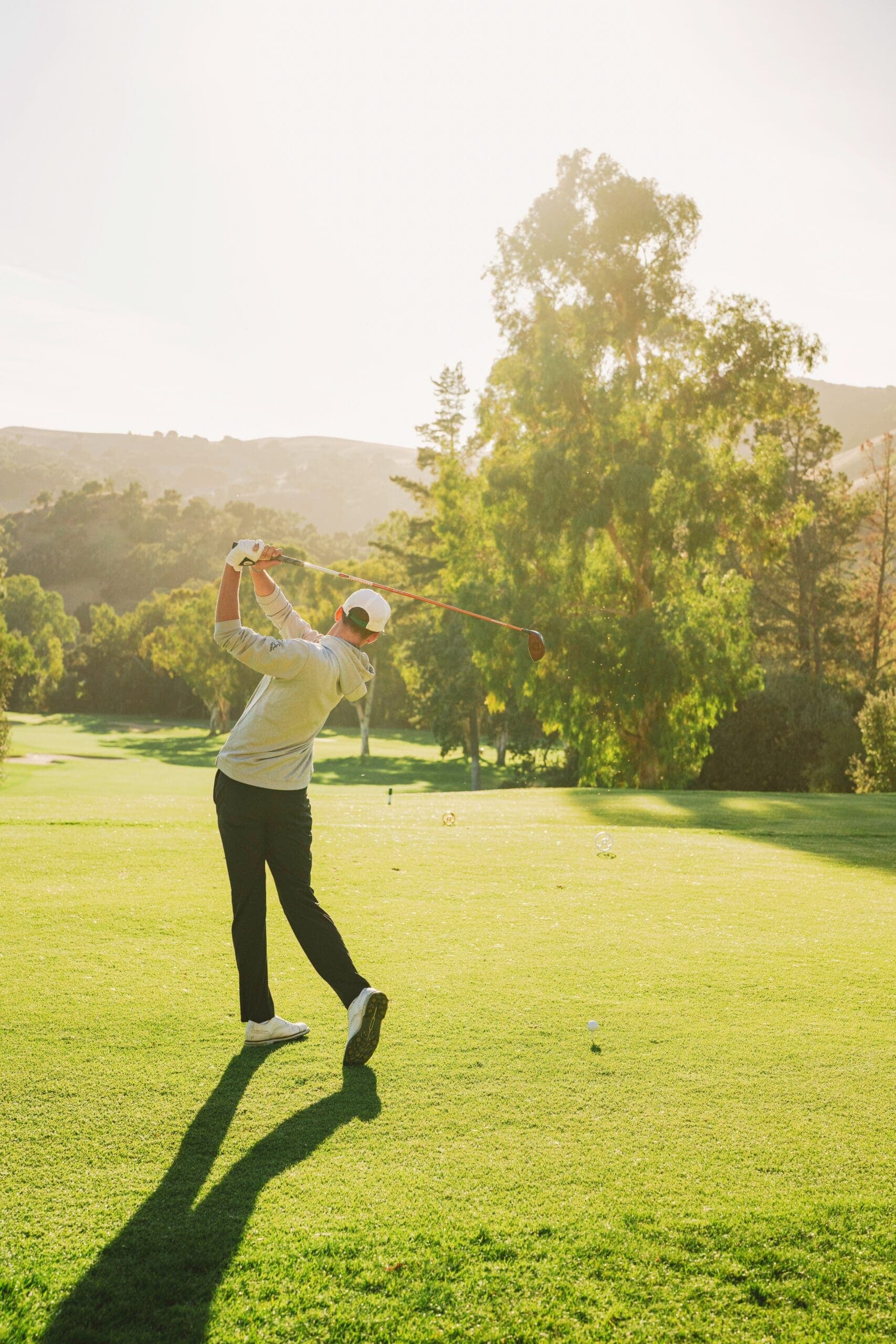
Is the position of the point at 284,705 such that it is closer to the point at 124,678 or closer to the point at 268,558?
the point at 268,558

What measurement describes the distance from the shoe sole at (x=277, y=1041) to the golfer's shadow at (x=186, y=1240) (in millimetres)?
602

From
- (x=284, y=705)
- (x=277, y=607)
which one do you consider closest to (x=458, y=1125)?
(x=284, y=705)

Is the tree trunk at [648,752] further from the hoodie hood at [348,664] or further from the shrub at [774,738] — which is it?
the hoodie hood at [348,664]

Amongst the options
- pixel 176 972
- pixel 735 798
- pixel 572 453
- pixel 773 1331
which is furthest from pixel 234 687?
pixel 773 1331

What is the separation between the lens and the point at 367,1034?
446 cm

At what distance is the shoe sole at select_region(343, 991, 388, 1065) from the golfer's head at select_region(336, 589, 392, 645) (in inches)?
71.6

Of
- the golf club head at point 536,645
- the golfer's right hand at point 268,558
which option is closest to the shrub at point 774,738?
the golf club head at point 536,645

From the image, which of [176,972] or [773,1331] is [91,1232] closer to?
[773,1331]

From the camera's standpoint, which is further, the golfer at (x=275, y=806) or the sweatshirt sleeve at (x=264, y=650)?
the golfer at (x=275, y=806)

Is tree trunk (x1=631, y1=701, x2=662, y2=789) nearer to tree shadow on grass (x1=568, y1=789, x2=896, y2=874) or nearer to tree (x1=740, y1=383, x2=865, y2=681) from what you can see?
tree shadow on grass (x1=568, y1=789, x2=896, y2=874)

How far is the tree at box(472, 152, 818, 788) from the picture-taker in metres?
26.8

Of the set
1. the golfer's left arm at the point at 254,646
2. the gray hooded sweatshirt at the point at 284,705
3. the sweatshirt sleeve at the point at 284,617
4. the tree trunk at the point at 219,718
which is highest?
the sweatshirt sleeve at the point at 284,617

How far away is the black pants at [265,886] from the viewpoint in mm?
4809

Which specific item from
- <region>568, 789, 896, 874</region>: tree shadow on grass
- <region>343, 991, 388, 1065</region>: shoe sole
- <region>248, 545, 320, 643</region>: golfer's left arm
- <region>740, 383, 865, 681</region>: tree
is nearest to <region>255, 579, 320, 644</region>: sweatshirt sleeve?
<region>248, 545, 320, 643</region>: golfer's left arm
